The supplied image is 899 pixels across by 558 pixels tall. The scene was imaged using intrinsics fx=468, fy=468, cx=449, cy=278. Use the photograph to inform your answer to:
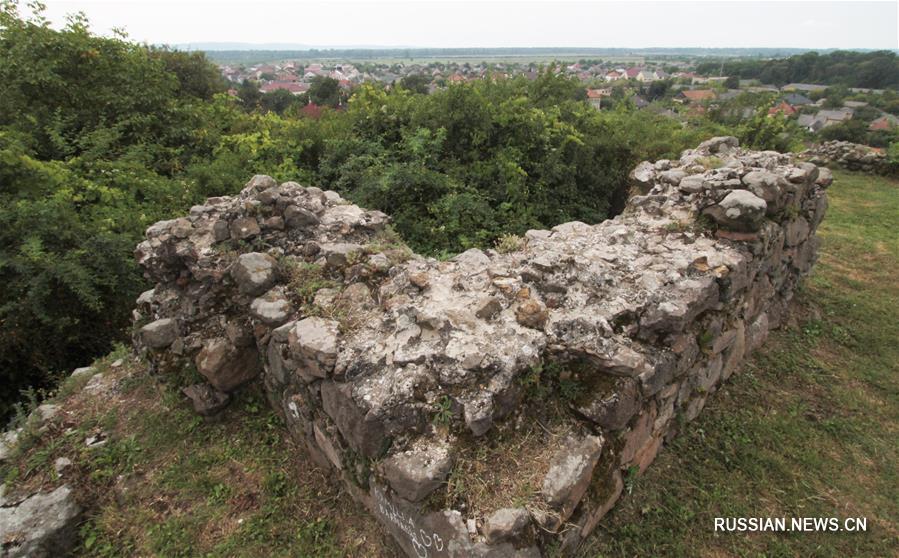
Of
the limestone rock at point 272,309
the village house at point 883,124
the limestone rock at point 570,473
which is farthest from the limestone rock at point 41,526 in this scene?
the village house at point 883,124

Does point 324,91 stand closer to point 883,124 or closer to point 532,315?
point 532,315

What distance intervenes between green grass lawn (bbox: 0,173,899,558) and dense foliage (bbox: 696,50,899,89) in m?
78.6

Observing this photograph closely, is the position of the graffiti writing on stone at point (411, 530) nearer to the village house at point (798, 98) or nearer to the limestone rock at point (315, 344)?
the limestone rock at point (315, 344)

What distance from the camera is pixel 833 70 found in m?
69.5

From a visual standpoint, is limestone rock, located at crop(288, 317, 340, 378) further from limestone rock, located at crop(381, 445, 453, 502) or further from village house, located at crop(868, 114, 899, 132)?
village house, located at crop(868, 114, 899, 132)

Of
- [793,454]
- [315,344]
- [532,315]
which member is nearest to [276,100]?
[315,344]

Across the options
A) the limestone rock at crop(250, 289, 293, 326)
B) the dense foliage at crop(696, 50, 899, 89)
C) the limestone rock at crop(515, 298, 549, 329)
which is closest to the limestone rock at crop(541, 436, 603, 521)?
the limestone rock at crop(515, 298, 549, 329)

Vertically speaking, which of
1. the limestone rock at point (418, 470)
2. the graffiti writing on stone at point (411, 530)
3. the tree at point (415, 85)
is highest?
the tree at point (415, 85)

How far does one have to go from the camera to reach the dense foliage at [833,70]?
61688 millimetres

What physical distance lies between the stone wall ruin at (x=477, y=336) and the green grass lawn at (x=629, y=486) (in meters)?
0.28

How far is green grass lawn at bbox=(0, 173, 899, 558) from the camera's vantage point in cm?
381

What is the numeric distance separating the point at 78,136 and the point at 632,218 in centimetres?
989

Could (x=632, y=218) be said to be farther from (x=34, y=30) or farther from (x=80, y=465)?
(x=34, y=30)

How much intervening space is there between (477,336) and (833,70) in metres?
92.4
